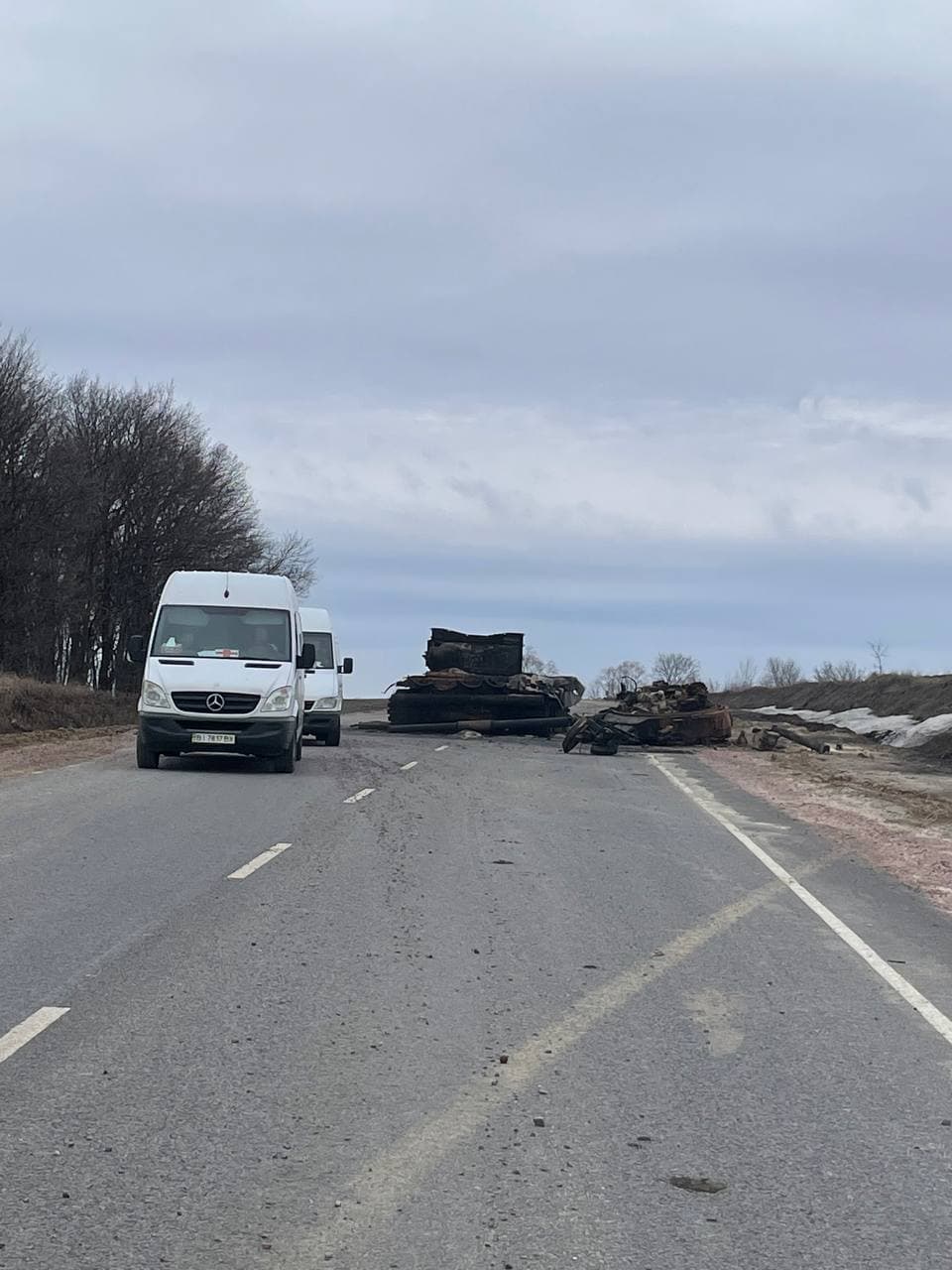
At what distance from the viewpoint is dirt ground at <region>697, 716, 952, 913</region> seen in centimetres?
1431

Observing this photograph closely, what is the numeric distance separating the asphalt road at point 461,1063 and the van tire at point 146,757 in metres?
7.55

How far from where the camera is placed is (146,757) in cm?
2052

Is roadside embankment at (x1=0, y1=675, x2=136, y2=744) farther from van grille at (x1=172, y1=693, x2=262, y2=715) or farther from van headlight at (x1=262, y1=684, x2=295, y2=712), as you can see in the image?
van headlight at (x1=262, y1=684, x2=295, y2=712)

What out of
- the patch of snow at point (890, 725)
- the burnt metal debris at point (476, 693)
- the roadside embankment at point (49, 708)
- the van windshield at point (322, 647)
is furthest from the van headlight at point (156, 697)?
the patch of snow at point (890, 725)

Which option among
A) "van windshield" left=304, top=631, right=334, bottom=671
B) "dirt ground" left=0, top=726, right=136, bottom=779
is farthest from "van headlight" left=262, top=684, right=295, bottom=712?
"van windshield" left=304, top=631, right=334, bottom=671

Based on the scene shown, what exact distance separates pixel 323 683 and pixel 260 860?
1761cm

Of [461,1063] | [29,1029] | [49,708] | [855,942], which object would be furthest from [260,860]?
[49,708]

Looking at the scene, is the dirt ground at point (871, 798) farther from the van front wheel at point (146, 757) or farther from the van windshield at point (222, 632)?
the van front wheel at point (146, 757)

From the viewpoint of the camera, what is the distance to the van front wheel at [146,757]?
800 inches

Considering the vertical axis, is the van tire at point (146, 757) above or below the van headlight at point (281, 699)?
below

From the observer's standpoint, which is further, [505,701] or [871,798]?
[505,701]

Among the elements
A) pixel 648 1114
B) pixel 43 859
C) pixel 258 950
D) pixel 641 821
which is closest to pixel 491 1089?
pixel 648 1114

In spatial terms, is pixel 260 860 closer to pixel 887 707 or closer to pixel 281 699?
pixel 281 699

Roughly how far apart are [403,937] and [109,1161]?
4.09 metres
